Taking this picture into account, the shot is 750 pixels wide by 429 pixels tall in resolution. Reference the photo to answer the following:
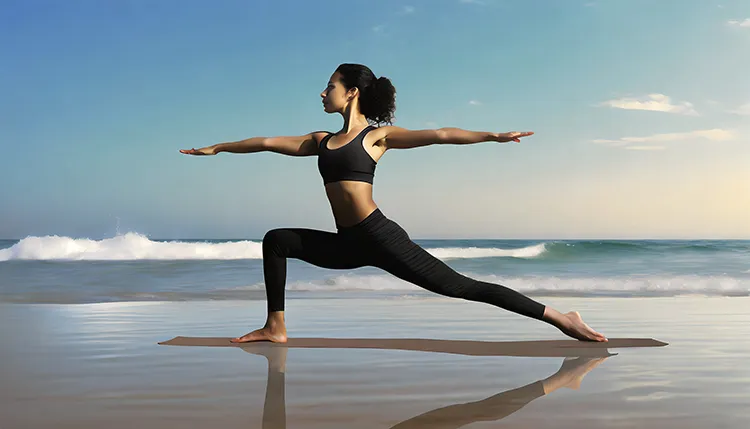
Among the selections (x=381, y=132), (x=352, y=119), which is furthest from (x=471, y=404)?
(x=352, y=119)

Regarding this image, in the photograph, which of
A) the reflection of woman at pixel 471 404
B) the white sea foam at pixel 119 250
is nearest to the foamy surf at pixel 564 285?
the reflection of woman at pixel 471 404

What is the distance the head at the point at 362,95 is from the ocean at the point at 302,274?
3.85 metres

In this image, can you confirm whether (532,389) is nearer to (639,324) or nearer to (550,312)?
(550,312)

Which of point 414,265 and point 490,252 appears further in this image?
point 490,252

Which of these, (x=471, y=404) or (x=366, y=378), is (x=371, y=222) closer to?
(x=366, y=378)

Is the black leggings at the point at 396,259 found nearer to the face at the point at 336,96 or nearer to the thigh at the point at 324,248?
the thigh at the point at 324,248

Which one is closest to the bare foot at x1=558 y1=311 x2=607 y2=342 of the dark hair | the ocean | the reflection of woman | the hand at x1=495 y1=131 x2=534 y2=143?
the reflection of woman

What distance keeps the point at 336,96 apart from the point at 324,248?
84cm

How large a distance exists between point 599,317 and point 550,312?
198cm

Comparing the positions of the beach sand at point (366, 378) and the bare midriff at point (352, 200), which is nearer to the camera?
the beach sand at point (366, 378)

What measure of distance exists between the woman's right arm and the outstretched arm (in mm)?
423

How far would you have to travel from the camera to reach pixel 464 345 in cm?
399

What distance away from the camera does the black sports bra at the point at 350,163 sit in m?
3.97

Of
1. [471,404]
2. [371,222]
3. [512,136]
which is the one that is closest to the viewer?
[471,404]
